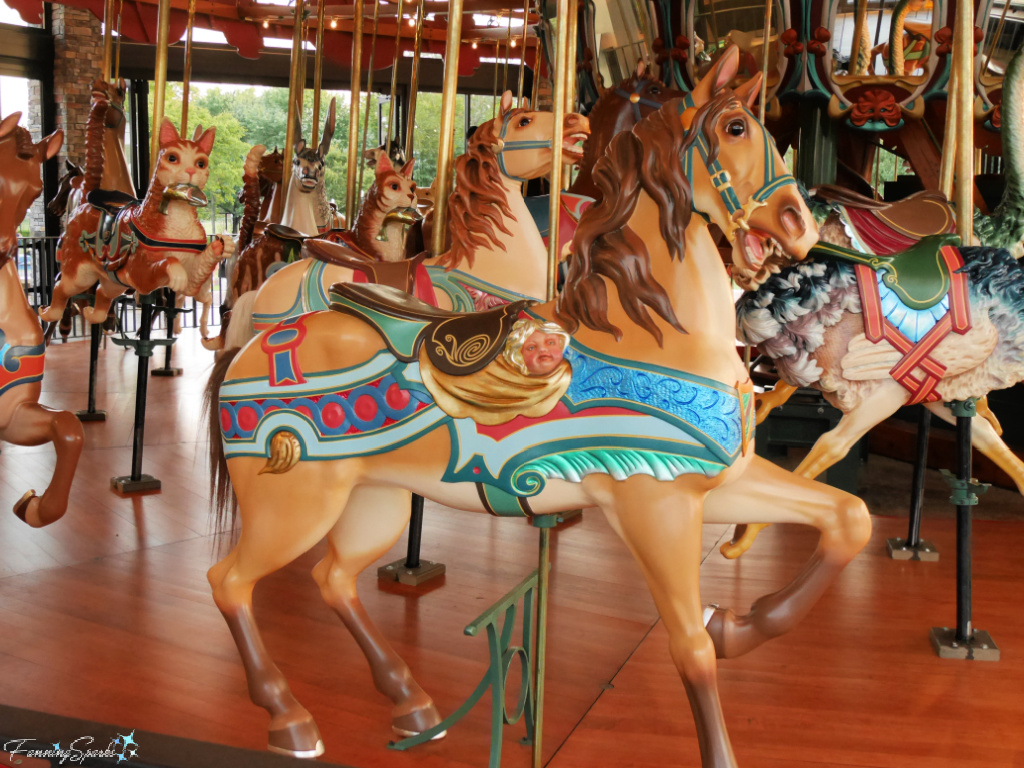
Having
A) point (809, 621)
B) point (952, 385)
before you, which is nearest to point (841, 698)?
point (809, 621)

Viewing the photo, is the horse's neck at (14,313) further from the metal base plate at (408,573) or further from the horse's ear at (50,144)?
the metal base plate at (408,573)

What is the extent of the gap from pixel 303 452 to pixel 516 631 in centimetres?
142

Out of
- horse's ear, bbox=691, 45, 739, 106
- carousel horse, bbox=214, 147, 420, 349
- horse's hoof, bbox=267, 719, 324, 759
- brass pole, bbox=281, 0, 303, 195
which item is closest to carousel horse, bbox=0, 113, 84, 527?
brass pole, bbox=281, 0, 303, 195

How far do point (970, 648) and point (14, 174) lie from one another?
3169 mm

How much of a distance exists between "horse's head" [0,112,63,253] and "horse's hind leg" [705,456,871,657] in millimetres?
2162

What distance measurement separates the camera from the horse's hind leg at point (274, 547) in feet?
6.75

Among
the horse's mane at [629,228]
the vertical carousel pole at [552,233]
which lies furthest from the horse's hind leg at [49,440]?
the horse's mane at [629,228]

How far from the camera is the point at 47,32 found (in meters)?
11.8

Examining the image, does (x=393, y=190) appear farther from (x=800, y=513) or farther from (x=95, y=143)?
(x=800, y=513)

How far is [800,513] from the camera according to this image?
199 centimetres

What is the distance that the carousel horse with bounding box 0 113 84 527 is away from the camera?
2.81 m

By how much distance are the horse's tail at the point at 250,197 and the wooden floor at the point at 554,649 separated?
198cm

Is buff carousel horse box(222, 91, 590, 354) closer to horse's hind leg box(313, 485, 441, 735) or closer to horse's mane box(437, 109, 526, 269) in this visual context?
horse's mane box(437, 109, 526, 269)

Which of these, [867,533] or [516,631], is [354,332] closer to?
[867,533]
